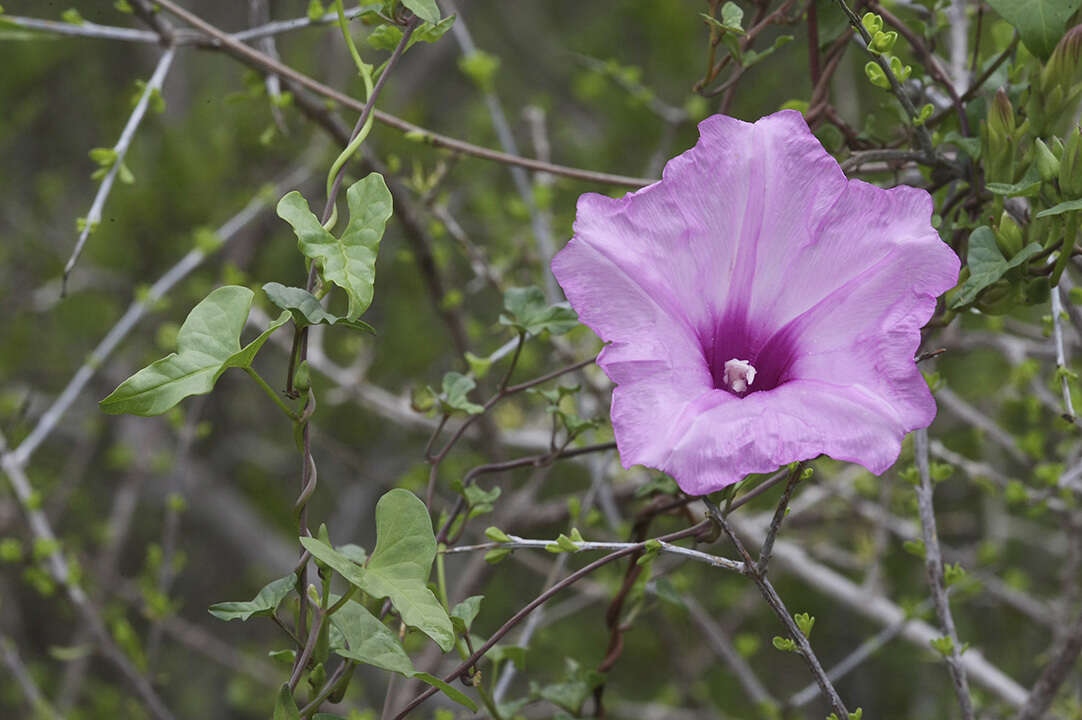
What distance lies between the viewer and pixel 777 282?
88cm

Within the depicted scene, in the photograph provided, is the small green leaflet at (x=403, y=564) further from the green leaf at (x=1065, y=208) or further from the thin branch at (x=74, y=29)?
the thin branch at (x=74, y=29)

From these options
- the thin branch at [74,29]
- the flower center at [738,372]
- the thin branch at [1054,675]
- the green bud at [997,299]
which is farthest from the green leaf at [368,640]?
the thin branch at [74,29]

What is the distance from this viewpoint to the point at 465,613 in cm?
92

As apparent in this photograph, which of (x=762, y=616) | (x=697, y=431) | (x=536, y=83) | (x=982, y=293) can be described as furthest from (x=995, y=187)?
(x=536, y=83)

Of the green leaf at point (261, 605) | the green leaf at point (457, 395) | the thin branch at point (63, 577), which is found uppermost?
the green leaf at point (457, 395)

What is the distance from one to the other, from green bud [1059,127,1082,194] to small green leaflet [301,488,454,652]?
580 millimetres

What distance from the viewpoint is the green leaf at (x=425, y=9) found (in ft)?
2.66

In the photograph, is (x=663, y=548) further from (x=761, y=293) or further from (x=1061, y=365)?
(x=1061, y=365)

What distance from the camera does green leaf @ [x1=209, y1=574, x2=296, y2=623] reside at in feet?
2.70

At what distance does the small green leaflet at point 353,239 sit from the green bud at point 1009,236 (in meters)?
0.52

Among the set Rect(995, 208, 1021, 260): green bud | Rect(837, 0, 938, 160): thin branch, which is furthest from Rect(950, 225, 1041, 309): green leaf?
Rect(837, 0, 938, 160): thin branch

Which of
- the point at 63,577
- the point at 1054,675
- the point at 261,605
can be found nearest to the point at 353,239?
the point at 261,605

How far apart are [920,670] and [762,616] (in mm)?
666

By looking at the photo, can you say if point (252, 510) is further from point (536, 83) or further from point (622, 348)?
point (622, 348)
